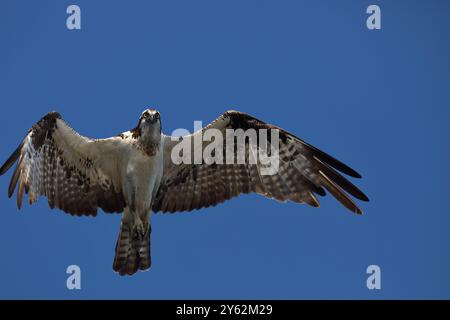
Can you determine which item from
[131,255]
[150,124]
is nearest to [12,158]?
[150,124]

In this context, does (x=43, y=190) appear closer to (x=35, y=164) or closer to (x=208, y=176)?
(x=35, y=164)

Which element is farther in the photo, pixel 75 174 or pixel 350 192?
pixel 75 174

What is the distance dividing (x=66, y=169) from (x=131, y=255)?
186 cm

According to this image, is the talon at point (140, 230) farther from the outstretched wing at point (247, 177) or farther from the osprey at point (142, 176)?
the outstretched wing at point (247, 177)

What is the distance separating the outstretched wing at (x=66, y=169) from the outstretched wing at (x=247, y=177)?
89 centimetres

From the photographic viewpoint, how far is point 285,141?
14.3 m

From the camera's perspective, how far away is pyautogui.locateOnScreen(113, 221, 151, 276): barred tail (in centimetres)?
1395

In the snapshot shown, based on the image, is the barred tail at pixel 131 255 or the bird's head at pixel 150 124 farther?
the barred tail at pixel 131 255

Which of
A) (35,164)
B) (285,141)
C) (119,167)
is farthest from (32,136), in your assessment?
(285,141)

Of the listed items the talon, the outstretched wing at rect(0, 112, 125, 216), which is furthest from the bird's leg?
the outstretched wing at rect(0, 112, 125, 216)

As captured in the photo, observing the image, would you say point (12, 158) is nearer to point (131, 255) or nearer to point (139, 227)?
point (139, 227)

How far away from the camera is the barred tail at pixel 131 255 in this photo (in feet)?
45.8

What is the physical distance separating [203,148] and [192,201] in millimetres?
939

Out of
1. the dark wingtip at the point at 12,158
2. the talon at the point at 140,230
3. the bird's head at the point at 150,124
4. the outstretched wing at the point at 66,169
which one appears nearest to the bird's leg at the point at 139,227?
the talon at the point at 140,230
